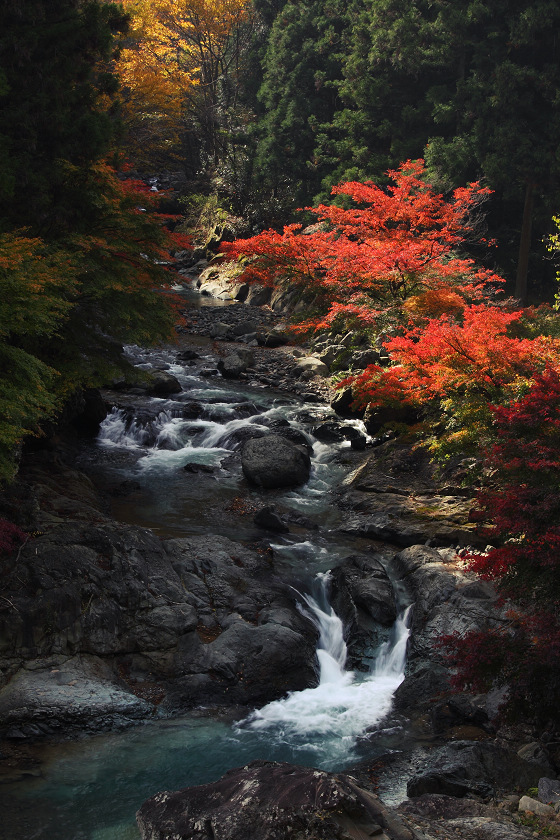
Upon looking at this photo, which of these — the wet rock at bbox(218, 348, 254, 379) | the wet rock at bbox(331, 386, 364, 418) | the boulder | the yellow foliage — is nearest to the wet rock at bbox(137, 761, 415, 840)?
the wet rock at bbox(331, 386, 364, 418)

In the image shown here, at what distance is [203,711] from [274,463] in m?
6.48

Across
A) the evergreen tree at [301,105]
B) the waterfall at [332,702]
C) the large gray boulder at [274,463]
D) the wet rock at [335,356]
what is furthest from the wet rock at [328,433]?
the evergreen tree at [301,105]

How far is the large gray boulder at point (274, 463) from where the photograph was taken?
12884 millimetres

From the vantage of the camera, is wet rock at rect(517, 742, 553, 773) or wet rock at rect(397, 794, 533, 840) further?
wet rock at rect(517, 742, 553, 773)

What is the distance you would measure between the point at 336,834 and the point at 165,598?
4765 mm

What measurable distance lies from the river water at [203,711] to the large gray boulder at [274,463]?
0.28 metres

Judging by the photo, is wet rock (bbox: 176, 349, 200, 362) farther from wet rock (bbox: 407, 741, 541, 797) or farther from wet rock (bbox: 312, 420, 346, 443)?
wet rock (bbox: 407, 741, 541, 797)

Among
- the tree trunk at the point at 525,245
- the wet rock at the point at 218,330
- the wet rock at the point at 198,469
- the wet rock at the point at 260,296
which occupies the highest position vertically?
the tree trunk at the point at 525,245

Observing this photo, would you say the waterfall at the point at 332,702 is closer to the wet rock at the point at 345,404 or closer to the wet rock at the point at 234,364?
the wet rock at the point at 345,404

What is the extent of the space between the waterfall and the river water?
0.06 ft

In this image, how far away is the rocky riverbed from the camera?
15.5ft

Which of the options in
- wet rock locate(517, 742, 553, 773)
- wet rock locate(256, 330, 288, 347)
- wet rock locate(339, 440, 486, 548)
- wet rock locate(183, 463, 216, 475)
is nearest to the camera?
wet rock locate(517, 742, 553, 773)

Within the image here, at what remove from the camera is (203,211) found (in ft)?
121

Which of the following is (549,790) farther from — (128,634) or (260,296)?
(260,296)
